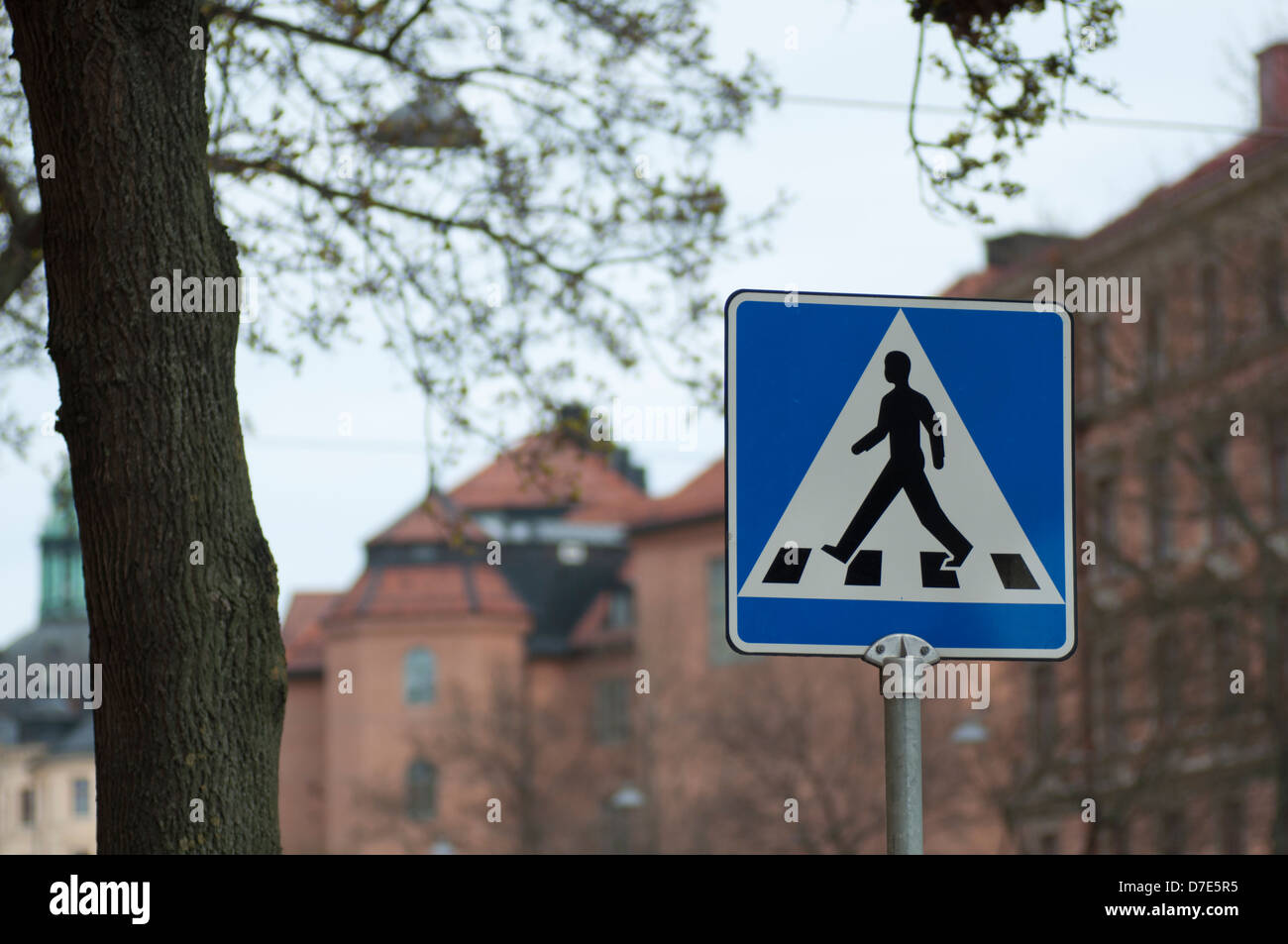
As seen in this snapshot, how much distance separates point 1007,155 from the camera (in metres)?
7.14

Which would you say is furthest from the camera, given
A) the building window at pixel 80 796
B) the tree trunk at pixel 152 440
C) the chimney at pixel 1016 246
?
the building window at pixel 80 796

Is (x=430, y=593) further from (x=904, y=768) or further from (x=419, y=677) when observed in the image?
(x=904, y=768)

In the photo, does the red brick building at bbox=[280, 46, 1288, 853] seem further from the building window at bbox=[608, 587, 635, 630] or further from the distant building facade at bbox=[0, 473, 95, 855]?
the distant building facade at bbox=[0, 473, 95, 855]

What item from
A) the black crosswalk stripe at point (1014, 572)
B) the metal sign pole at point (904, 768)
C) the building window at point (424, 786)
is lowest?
the building window at point (424, 786)

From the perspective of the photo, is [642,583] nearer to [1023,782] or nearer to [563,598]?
[563,598]

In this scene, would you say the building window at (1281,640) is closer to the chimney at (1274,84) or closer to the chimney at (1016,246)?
the chimney at (1274,84)

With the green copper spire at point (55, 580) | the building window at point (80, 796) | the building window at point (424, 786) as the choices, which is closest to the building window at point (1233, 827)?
the building window at point (424, 786)

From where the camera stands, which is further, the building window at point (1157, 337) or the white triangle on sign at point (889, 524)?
the building window at point (1157, 337)

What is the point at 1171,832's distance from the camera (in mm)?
33406

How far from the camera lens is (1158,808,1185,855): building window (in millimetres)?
31219

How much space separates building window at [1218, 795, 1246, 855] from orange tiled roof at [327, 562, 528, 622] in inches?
1809

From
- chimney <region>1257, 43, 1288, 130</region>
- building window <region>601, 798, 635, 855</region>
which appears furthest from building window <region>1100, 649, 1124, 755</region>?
building window <region>601, 798, 635, 855</region>

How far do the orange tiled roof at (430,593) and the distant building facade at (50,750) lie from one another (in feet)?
38.0

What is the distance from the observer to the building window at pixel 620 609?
3179 inches
